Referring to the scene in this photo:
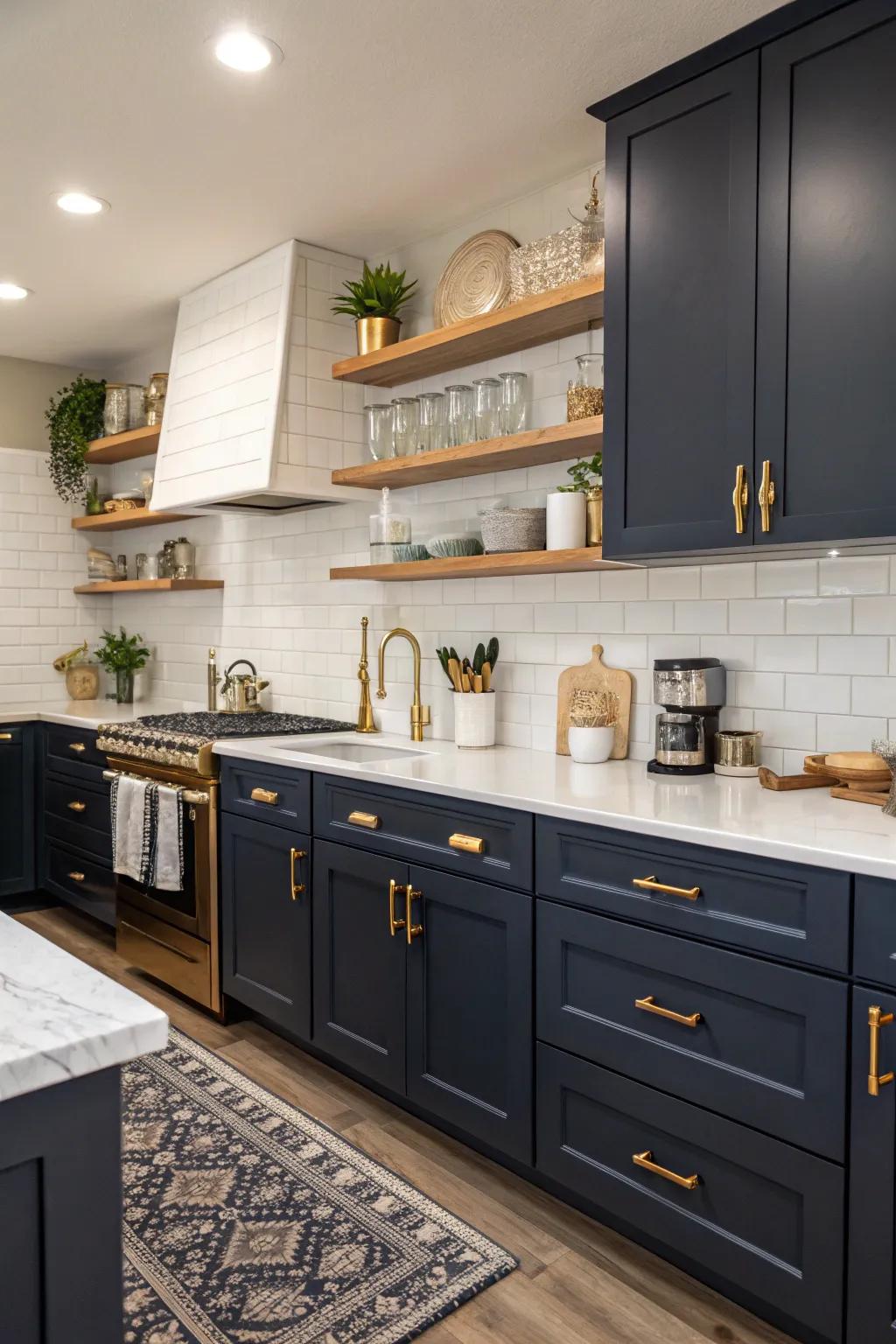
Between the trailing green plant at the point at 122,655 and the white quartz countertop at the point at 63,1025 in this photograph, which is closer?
the white quartz countertop at the point at 63,1025

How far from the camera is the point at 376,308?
11.2ft

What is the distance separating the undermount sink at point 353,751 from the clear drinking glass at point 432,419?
1.00m

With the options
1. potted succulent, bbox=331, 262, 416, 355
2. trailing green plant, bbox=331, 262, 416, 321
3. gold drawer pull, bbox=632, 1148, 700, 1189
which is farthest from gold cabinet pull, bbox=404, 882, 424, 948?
trailing green plant, bbox=331, 262, 416, 321

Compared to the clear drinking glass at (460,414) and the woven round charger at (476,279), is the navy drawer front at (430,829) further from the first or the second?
the woven round charger at (476,279)

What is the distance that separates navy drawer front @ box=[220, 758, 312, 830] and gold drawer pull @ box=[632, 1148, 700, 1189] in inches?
52.3

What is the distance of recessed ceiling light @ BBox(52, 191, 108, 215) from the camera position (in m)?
3.15

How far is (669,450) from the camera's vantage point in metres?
2.30

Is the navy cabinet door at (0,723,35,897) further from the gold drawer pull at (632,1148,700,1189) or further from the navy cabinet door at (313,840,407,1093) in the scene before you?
the gold drawer pull at (632,1148,700,1189)

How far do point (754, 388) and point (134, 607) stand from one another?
3.94 metres

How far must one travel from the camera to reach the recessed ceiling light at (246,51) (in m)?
2.27

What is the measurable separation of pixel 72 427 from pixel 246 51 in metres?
3.07

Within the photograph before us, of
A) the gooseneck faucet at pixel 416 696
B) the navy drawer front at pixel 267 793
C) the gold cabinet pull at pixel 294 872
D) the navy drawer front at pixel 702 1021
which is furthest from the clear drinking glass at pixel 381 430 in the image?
the navy drawer front at pixel 702 1021

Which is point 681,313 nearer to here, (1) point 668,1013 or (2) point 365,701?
(1) point 668,1013

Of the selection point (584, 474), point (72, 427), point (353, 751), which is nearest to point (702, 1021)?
point (584, 474)
